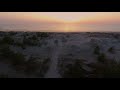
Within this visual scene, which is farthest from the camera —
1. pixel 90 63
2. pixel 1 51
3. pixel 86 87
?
pixel 1 51

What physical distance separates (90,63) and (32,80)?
22.6 feet

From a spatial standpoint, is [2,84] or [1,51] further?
[1,51]

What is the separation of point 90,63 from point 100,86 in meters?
6.82

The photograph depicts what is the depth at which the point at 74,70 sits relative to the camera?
714cm

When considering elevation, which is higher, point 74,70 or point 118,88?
point 118,88

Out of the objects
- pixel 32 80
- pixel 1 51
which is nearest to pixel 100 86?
pixel 32 80

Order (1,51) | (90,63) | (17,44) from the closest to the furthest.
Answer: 1. (90,63)
2. (1,51)
3. (17,44)

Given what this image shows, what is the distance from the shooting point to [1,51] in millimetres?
9789
